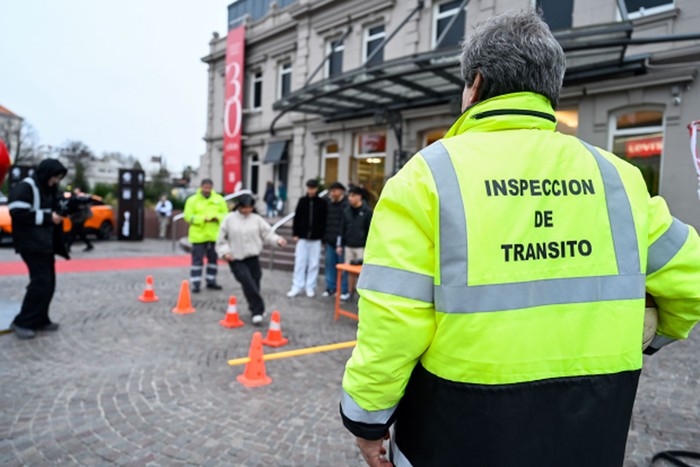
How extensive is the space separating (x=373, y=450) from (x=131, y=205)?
61.4 feet

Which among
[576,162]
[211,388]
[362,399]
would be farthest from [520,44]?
[211,388]

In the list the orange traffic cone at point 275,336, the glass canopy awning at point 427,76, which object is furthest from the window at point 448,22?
the orange traffic cone at point 275,336

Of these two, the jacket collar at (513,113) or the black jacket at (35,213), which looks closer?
the jacket collar at (513,113)

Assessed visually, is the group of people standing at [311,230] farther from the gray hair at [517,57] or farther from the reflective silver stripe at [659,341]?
the gray hair at [517,57]

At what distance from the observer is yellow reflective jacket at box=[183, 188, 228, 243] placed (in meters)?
8.42

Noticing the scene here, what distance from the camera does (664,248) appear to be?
4.72ft

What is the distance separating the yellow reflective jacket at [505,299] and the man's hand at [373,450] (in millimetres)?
55

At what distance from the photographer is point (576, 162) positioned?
139cm

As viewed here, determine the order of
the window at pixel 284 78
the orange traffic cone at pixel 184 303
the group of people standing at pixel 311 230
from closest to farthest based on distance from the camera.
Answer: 1. the orange traffic cone at pixel 184 303
2. the group of people standing at pixel 311 230
3. the window at pixel 284 78

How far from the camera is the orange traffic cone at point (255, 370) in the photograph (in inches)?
172

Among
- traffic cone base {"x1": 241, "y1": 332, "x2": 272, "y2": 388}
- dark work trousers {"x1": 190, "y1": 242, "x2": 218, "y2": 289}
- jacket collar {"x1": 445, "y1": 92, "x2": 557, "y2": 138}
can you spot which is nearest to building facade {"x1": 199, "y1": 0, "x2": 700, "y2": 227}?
jacket collar {"x1": 445, "y1": 92, "x2": 557, "y2": 138}

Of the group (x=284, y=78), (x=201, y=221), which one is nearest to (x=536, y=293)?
(x=201, y=221)

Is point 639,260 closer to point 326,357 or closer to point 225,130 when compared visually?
point 326,357

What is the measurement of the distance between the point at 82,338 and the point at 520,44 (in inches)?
229
